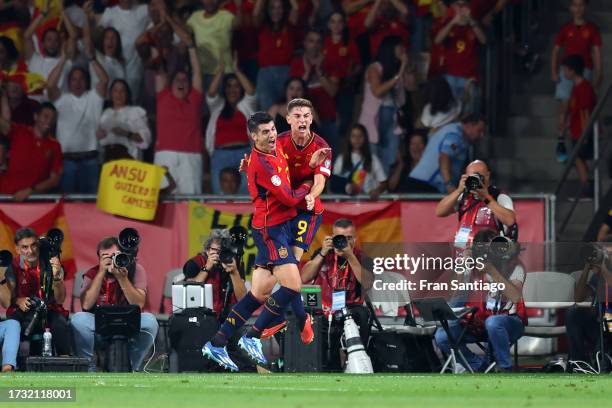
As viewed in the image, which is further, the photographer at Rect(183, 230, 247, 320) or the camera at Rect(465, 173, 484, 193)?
the camera at Rect(465, 173, 484, 193)

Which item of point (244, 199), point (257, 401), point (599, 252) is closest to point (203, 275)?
point (244, 199)

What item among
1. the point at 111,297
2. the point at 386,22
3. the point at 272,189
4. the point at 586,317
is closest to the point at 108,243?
the point at 111,297

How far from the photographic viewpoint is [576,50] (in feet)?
65.2

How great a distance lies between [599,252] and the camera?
15141mm

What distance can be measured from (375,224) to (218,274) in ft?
9.22

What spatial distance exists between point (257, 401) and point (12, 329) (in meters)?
4.50

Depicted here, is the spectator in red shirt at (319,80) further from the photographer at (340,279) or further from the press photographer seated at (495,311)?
the press photographer seated at (495,311)

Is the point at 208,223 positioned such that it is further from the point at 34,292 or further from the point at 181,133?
the point at 34,292

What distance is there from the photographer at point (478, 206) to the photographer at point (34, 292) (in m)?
3.84

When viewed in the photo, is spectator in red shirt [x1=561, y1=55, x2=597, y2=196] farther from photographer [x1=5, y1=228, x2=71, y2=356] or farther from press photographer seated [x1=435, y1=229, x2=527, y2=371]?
photographer [x1=5, y1=228, x2=71, y2=356]

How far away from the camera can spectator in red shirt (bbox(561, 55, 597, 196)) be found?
19.5 meters

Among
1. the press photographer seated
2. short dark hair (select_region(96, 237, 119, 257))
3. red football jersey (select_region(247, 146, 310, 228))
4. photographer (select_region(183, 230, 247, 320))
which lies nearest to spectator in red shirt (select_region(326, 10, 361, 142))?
photographer (select_region(183, 230, 247, 320))

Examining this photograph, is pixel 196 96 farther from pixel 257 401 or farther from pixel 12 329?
pixel 257 401

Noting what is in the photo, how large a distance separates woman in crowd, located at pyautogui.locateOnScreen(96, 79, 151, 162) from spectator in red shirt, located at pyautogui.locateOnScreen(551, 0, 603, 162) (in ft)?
16.6
